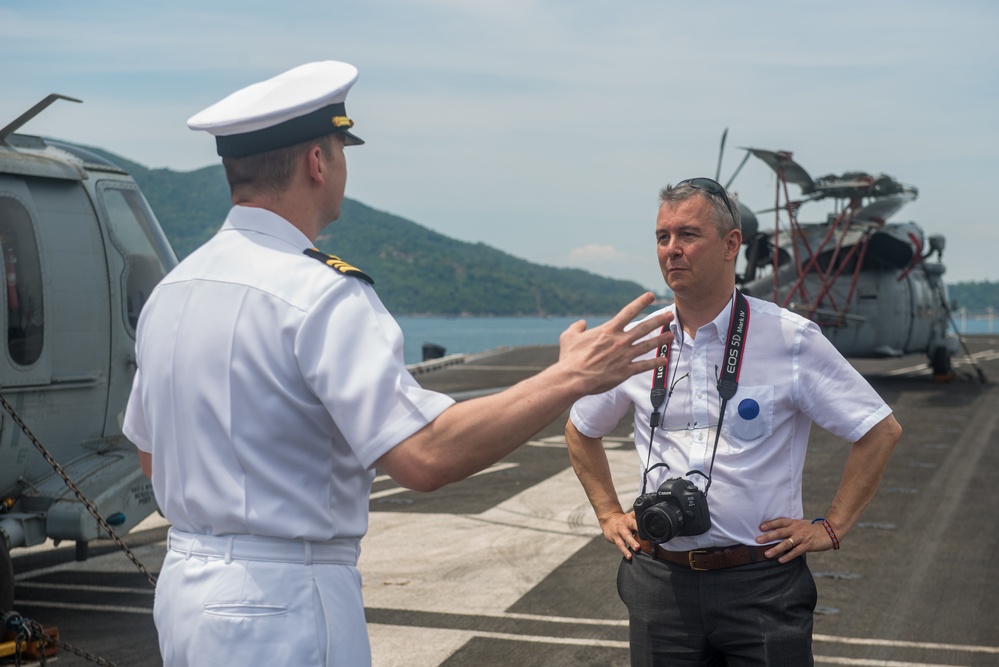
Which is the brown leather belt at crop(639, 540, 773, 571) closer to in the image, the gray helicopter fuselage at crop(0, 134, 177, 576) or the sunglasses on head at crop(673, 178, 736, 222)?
the sunglasses on head at crop(673, 178, 736, 222)

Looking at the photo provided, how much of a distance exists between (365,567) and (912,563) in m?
4.58

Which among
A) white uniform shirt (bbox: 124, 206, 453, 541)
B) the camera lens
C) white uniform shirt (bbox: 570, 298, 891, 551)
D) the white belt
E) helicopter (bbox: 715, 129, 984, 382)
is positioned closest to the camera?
white uniform shirt (bbox: 124, 206, 453, 541)

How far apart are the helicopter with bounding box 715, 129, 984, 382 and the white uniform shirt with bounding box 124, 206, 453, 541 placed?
24.1m

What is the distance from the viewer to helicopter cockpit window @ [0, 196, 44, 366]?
7488 mm

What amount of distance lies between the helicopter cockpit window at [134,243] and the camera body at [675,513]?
230 inches

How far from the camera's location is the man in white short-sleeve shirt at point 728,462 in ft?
11.7

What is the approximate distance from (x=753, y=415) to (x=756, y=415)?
0.03ft

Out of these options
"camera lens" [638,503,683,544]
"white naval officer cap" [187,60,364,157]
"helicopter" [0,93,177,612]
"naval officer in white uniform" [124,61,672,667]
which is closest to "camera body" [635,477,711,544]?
"camera lens" [638,503,683,544]

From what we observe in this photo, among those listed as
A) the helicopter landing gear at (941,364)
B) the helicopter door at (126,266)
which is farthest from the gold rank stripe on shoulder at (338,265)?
the helicopter landing gear at (941,364)

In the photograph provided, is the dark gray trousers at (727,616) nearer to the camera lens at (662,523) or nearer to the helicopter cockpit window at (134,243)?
the camera lens at (662,523)

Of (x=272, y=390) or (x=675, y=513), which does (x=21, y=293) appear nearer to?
(x=675, y=513)

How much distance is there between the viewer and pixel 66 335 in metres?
7.92

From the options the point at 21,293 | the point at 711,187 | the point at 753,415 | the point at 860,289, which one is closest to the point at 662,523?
the point at 753,415

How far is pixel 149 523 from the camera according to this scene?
11.1 meters
